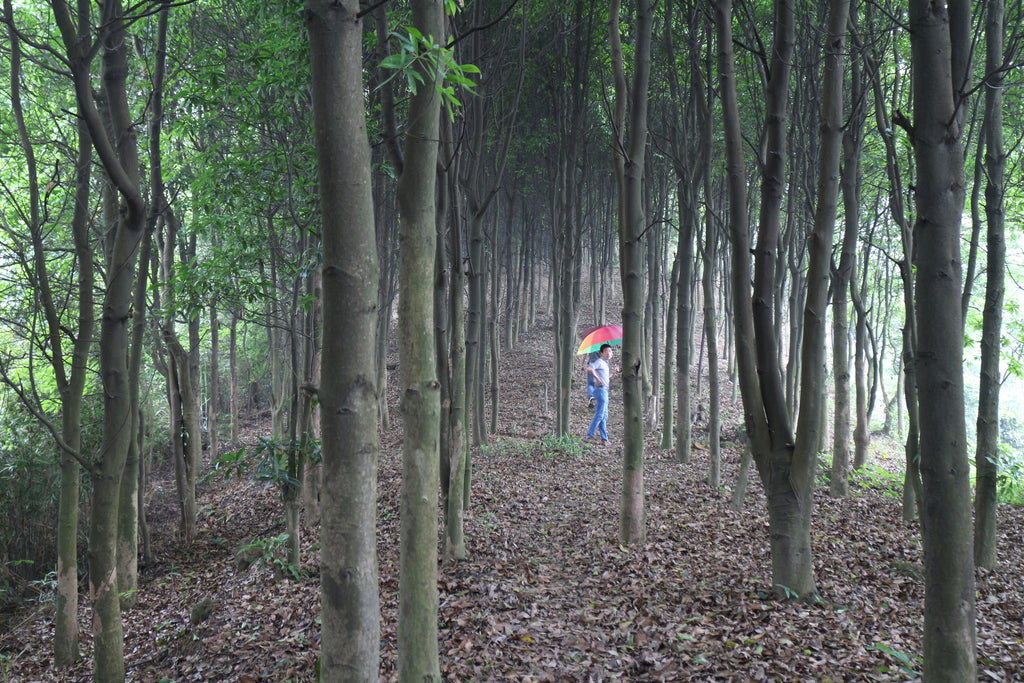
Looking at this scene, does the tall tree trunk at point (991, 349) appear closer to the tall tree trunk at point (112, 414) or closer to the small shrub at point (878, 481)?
the small shrub at point (878, 481)

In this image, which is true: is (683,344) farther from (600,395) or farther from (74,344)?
(74,344)

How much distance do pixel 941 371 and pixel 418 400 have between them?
2423 mm

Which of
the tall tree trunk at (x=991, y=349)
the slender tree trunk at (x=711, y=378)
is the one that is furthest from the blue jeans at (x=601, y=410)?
the tall tree trunk at (x=991, y=349)

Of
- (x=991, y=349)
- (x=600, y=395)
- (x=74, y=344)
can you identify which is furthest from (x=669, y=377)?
(x=74, y=344)

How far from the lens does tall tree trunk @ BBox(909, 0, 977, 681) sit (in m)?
2.68

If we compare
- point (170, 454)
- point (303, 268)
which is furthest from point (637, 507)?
point (170, 454)

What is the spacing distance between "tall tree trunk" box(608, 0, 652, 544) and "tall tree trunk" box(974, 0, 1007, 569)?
2999 millimetres

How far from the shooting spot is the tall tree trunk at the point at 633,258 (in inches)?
254

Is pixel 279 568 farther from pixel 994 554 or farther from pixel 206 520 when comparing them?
pixel 994 554

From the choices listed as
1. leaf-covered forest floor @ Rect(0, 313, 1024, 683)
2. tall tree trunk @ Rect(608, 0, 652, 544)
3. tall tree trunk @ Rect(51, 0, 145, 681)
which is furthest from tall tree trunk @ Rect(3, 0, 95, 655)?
tall tree trunk @ Rect(608, 0, 652, 544)

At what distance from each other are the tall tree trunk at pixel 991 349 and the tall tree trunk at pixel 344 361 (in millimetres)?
5715

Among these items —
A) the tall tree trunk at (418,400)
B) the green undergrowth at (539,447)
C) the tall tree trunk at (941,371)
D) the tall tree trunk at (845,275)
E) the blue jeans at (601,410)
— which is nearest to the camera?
the tall tree trunk at (941,371)

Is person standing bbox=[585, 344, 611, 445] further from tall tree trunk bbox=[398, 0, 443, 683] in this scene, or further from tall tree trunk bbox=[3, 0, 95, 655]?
tall tree trunk bbox=[398, 0, 443, 683]

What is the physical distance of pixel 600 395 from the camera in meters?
13.2
